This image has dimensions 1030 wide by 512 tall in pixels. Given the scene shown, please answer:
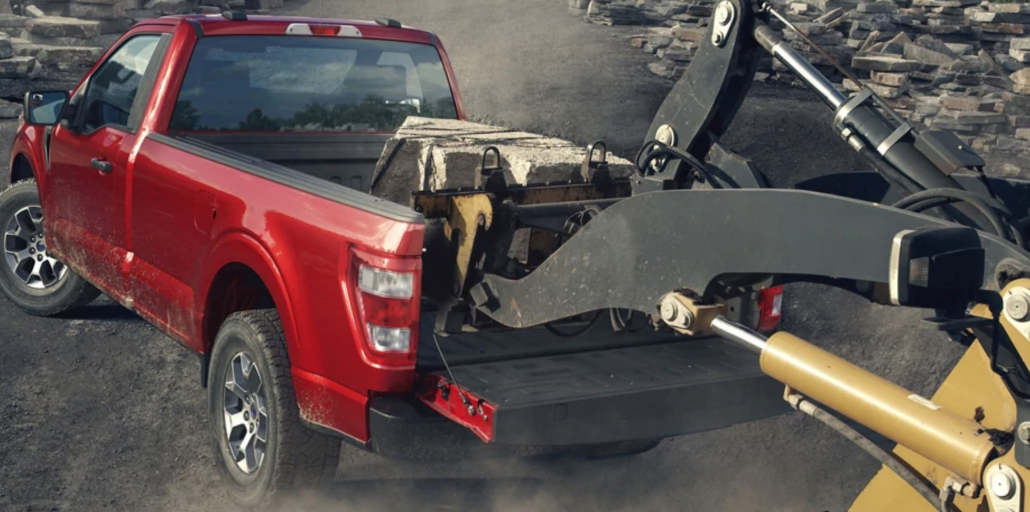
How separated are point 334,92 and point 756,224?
3600 millimetres

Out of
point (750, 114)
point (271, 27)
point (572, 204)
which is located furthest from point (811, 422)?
point (750, 114)

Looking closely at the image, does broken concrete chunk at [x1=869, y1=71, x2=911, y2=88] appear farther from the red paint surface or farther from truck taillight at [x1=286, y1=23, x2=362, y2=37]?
truck taillight at [x1=286, y1=23, x2=362, y2=37]

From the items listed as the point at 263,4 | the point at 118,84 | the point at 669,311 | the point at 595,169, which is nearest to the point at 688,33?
the point at 263,4

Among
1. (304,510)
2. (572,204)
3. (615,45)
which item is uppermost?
(572,204)

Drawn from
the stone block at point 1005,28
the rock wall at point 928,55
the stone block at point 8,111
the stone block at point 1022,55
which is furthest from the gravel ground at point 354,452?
the stone block at point 1005,28

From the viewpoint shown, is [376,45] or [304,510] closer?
[304,510]

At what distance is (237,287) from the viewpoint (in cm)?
495

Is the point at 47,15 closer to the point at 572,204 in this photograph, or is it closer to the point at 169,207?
the point at 169,207

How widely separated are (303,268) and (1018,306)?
262 cm

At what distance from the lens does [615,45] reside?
17.7 metres

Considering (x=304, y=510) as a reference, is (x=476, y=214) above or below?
above

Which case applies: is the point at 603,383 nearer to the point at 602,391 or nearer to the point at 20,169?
the point at 602,391

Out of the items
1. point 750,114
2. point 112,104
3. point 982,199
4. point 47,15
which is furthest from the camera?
point 47,15

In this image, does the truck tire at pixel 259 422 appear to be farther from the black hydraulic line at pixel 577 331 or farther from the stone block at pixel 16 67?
the stone block at pixel 16 67
